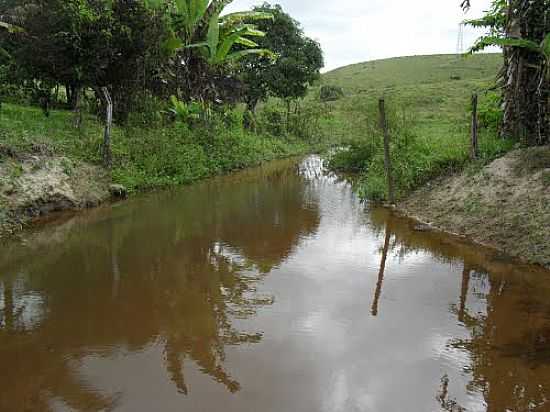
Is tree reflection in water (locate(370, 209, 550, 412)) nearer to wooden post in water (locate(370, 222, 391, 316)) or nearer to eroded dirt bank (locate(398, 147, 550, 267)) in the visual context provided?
wooden post in water (locate(370, 222, 391, 316))

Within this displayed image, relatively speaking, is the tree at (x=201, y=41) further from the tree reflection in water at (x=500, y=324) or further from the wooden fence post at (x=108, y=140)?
the tree reflection in water at (x=500, y=324)

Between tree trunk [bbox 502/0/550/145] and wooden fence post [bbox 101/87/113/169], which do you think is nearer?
tree trunk [bbox 502/0/550/145]

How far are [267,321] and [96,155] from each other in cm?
955

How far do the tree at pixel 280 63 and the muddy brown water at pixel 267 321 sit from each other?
17.7 m

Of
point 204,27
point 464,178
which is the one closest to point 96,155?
point 204,27

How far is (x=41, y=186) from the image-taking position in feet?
35.0

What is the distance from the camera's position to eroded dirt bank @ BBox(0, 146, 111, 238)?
9.78 meters

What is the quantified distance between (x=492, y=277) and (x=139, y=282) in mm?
5094

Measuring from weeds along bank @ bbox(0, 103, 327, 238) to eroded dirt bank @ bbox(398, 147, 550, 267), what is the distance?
7488 millimetres

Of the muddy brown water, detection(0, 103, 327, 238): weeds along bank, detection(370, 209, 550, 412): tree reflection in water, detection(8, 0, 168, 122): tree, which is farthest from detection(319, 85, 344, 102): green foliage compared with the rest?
detection(370, 209, 550, 412): tree reflection in water

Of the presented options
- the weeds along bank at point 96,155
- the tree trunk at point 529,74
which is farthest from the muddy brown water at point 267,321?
A: the tree trunk at point 529,74

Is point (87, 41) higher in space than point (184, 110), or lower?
higher

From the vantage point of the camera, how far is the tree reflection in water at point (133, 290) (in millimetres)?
4617

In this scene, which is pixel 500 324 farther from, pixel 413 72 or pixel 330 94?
pixel 413 72
